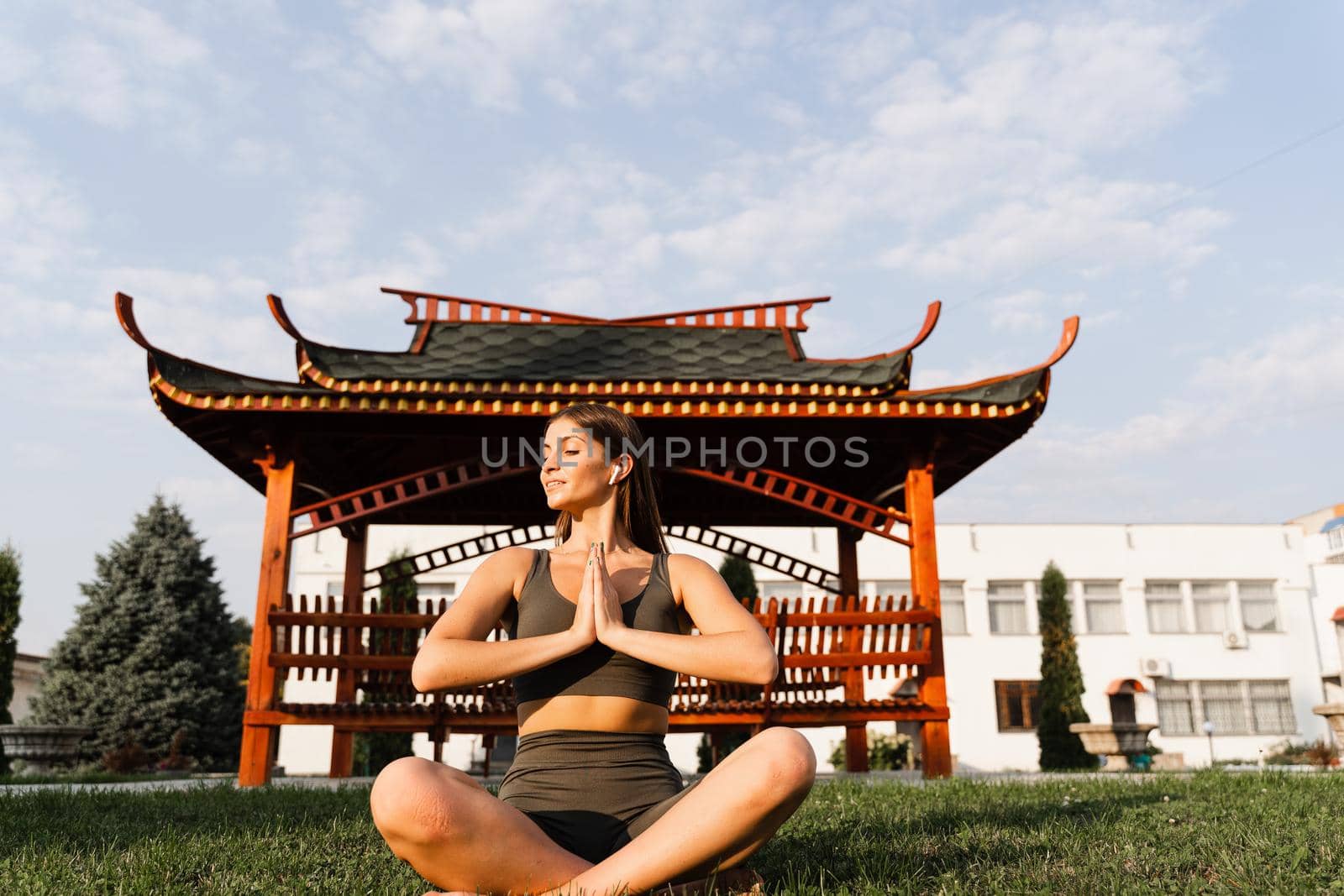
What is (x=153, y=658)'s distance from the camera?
75.7 feet

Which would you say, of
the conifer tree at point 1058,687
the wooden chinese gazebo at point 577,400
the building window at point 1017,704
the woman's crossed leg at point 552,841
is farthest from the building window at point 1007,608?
the woman's crossed leg at point 552,841

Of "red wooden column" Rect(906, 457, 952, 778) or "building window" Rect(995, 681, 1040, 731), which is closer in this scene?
"red wooden column" Rect(906, 457, 952, 778)

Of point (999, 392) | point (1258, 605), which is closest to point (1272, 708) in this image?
point (1258, 605)

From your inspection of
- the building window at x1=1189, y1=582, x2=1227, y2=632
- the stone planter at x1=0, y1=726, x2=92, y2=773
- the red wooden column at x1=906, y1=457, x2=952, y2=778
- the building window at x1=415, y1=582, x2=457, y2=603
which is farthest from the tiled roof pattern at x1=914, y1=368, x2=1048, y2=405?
the building window at x1=1189, y1=582, x2=1227, y2=632

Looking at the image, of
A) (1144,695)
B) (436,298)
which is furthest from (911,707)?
(1144,695)

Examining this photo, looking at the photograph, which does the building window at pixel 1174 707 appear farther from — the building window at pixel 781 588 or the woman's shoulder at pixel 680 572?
the woman's shoulder at pixel 680 572

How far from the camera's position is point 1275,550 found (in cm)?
3203

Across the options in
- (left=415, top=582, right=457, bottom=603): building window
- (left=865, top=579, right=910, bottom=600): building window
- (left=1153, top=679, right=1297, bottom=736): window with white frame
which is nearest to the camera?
(left=415, top=582, right=457, bottom=603): building window

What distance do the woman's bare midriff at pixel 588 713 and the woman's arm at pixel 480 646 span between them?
15 cm

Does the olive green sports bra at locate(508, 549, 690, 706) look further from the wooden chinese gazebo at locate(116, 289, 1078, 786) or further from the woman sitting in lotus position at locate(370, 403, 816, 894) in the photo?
the wooden chinese gazebo at locate(116, 289, 1078, 786)

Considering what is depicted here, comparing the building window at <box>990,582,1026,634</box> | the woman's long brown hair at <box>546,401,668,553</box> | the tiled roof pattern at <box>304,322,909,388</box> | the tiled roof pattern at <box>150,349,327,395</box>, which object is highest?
the tiled roof pattern at <box>304,322,909,388</box>

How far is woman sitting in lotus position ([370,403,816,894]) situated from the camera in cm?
259

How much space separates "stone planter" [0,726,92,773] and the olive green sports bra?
674 inches

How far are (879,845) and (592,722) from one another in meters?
1.86
